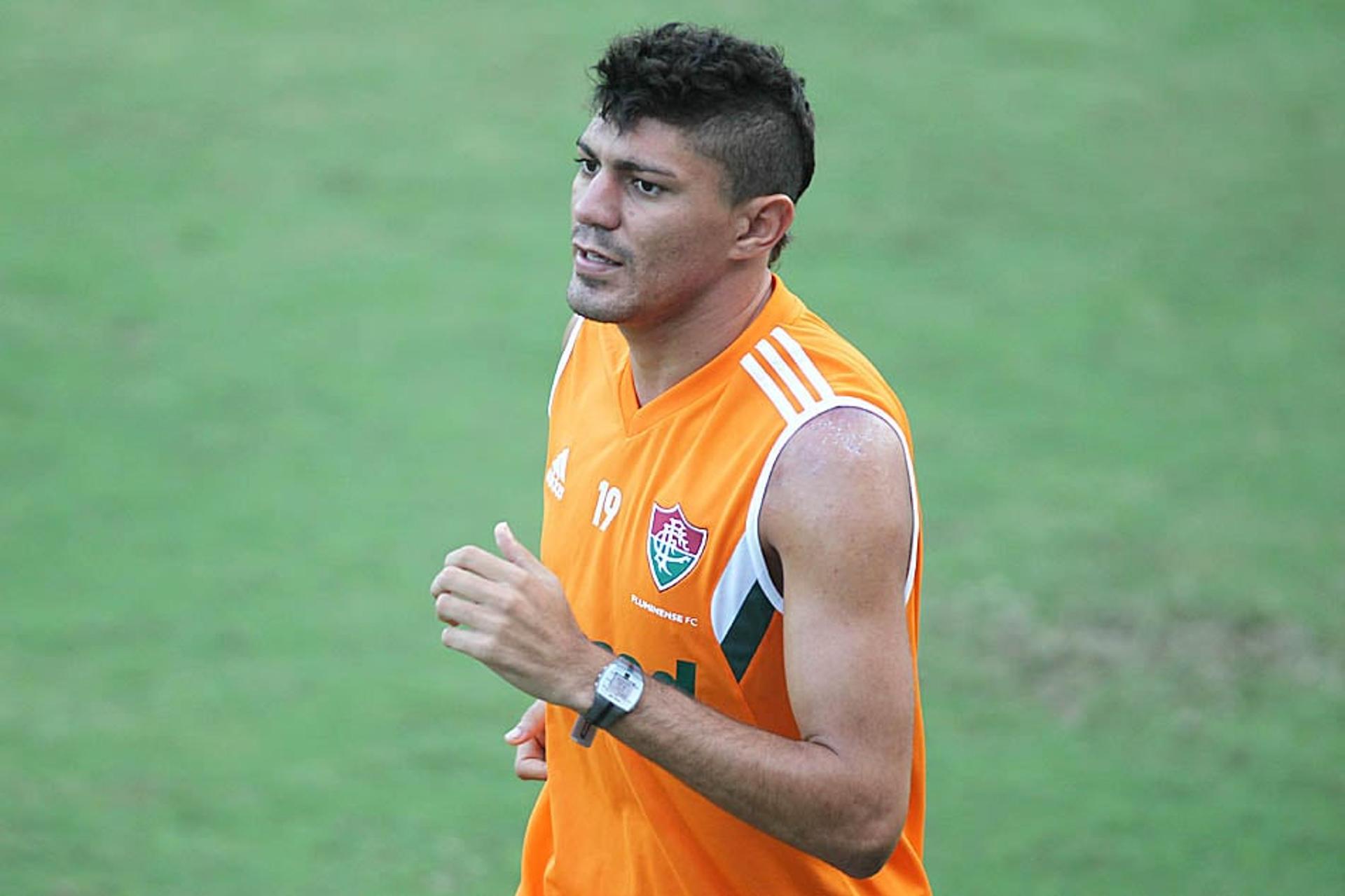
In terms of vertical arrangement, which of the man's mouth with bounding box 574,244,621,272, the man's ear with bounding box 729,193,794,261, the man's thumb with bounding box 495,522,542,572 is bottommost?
the man's thumb with bounding box 495,522,542,572

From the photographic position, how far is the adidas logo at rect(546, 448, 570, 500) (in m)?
3.47

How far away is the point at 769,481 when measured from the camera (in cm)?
299

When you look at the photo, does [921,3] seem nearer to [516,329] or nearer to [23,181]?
[516,329]

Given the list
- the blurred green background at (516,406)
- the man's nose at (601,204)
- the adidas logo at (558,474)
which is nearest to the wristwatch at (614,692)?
the adidas logo at (558,474)

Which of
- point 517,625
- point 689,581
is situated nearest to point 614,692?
point 517,625

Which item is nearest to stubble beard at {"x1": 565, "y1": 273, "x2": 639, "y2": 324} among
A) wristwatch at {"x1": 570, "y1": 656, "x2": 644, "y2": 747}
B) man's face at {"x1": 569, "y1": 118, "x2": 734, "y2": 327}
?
man's face at {"x1": 569, "y1": 118, "x2": 734, "y2": 327}

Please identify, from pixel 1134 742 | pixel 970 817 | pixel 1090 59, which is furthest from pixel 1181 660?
pixel 1090 59

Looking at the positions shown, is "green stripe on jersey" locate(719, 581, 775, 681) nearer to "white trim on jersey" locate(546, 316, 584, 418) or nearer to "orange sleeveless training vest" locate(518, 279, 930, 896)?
"orange sleeveless training vest" locate(518, 279, 930, 896)

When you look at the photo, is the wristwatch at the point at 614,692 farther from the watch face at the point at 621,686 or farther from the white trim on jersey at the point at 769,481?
the white trim on jersey at the point at 769,481

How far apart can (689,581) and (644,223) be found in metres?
0.61

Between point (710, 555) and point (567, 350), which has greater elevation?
point (567, 350)

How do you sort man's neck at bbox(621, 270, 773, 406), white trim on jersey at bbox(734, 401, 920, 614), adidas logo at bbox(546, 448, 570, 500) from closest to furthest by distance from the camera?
white trim on jersey at bbox(734, 401, 920, 614) < man's neck at bbox(621, 270, 773, 406) < adidas logo at bbox(546, 448, 570, 500)

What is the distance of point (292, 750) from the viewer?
22.1 feet

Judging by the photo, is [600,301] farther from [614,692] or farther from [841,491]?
[614,692]
